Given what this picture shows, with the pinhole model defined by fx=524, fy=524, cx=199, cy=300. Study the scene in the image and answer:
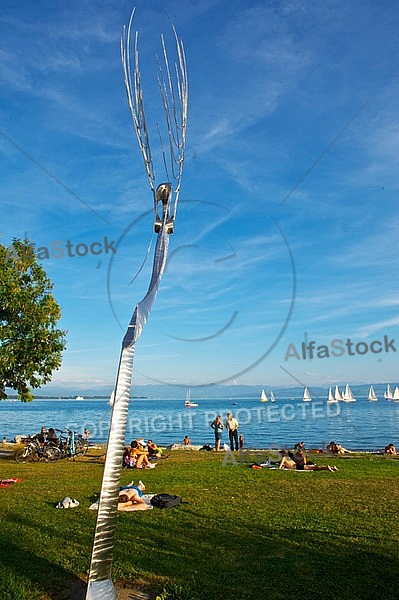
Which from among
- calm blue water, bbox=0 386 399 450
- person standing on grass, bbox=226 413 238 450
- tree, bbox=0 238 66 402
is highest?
tree, bbox=0 238 66 402

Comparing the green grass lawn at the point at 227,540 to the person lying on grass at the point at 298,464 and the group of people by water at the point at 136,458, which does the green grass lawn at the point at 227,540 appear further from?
the group of people by water at the point at 136,458

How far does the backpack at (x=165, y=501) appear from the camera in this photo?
477 inches

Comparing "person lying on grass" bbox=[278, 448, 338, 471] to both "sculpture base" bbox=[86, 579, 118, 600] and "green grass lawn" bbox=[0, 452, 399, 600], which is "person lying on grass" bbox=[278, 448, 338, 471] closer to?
"green grass lawn" bbox=[0, 452, 399, 600]

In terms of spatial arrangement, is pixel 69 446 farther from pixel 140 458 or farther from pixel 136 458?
pixel 140 458

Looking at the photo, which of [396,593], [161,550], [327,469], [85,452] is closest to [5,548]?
[161,550]

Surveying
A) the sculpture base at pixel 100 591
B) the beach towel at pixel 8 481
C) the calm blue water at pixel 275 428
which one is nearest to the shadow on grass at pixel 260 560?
the sculpture base at pixel 100 591

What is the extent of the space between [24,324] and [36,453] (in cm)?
600

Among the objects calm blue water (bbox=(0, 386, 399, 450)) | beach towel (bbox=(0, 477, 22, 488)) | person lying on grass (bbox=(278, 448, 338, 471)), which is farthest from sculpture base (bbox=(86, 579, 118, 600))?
calm blue water (bbox=(0, 386, 399, 450))

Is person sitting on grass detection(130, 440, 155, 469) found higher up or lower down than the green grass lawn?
higher up

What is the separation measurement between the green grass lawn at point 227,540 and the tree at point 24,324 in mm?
6220

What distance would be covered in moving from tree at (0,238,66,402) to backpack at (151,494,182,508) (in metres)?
10.3

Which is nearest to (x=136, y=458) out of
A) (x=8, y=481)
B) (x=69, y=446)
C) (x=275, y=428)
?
(x=69, y=446)

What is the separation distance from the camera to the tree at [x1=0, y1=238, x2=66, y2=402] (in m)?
20.7

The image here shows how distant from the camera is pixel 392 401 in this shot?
7096 inches
